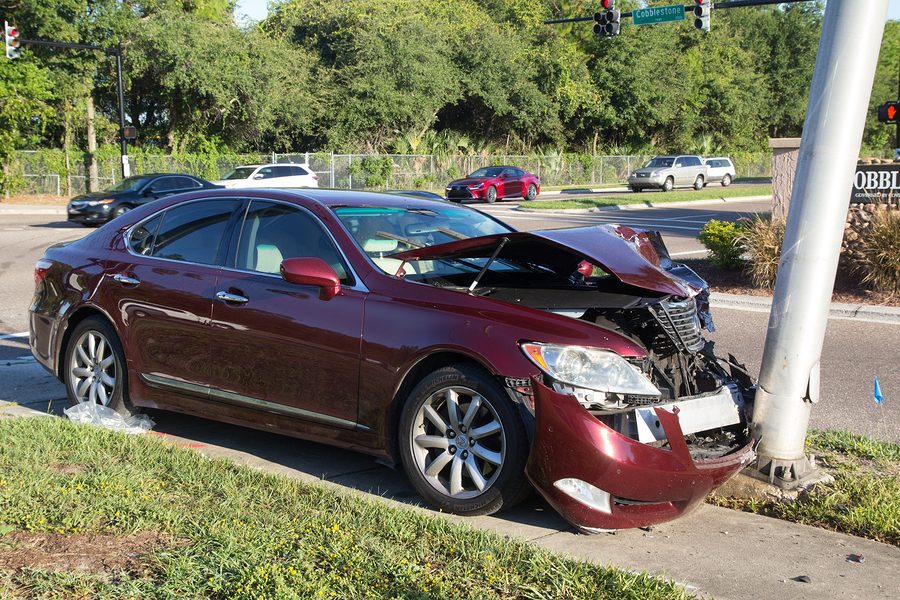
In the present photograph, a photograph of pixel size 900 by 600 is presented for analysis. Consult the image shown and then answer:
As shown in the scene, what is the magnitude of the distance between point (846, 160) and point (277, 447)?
3.76 m

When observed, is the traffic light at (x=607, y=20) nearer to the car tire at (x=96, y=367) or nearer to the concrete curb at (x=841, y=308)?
the concrete curb at (x=841, y=308)

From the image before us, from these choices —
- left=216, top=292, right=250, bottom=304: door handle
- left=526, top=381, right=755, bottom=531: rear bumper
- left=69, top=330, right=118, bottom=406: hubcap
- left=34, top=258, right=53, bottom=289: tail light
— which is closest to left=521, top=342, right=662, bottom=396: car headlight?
left=526, top=381, right=755, bottom=531: rear bumper

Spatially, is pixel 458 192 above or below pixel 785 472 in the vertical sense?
below

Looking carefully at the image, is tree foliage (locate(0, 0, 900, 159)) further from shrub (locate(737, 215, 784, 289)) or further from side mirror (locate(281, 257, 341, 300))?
side mirror (locate(281, 257, 341, 300))

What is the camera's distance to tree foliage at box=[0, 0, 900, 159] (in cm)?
4116

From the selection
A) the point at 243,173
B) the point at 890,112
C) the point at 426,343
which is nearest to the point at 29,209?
the point at 243,173

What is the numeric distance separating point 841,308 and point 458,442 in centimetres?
850

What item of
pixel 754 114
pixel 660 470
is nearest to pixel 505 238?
pixel 660 470

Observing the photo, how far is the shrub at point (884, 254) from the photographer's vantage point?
12.1 metres

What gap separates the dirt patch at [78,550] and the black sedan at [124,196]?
2176 centimetres

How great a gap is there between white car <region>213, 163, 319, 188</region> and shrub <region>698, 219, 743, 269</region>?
2023 cm

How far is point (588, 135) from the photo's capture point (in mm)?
65000

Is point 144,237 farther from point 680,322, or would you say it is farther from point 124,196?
point 124,196

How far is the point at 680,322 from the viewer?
15.8 feet
